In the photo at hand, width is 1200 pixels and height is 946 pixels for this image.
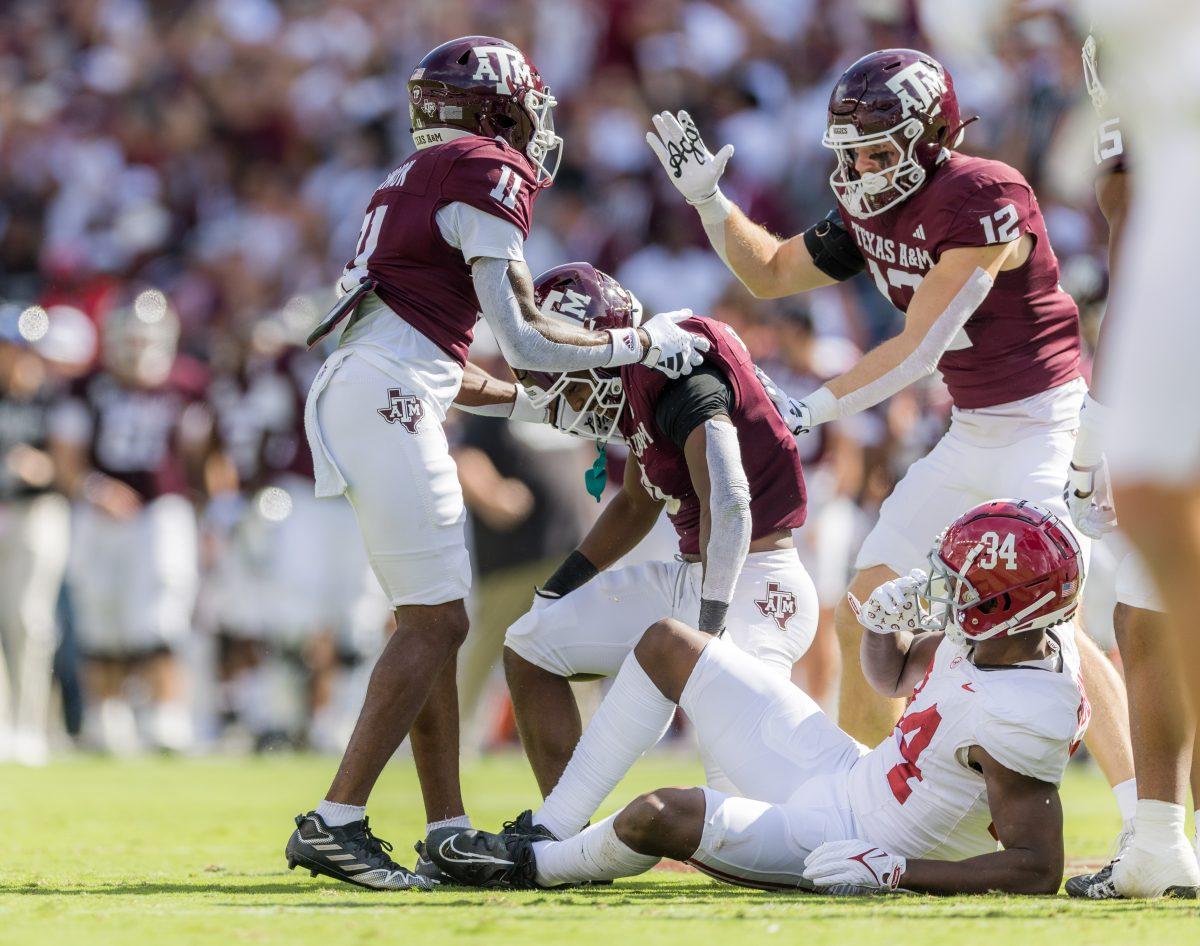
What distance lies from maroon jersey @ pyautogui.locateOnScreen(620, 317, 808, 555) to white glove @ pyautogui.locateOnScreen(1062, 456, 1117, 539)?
94 centimetres

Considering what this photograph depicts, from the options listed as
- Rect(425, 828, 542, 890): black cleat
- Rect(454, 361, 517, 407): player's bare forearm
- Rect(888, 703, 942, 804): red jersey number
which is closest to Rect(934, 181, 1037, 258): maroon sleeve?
Rect(454, 361, 517, 407): player's bare forearm

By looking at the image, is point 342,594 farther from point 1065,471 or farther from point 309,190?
point 1065,471

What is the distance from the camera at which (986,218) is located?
16.6ft

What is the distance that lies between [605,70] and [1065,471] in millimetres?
8553

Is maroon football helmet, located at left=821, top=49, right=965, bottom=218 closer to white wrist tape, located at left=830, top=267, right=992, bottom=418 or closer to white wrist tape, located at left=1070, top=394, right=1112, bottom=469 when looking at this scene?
white wrist tape, located at left=830, top=267, right=992, bottom=418

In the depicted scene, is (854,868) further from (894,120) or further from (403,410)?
(894,120)

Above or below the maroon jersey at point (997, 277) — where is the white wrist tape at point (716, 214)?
above

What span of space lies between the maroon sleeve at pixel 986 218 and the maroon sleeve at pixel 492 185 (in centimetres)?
126

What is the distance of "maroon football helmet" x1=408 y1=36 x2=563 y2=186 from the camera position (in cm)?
494

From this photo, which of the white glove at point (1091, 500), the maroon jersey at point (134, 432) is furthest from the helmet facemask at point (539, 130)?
the maroon jersey at point (134, 432)

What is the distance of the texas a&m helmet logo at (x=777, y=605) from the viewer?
196 inches

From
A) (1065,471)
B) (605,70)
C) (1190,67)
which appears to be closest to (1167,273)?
(1190,67)

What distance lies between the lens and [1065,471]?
5156 mm

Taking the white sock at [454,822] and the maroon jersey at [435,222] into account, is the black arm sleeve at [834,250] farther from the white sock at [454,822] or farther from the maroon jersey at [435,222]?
the white sock at [454,822]
